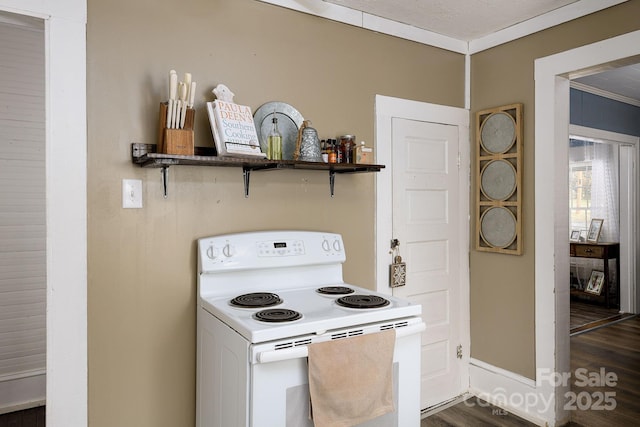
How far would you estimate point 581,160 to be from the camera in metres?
5.74

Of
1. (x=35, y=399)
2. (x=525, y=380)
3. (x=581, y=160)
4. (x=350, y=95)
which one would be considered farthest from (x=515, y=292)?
(x=581, y=160)

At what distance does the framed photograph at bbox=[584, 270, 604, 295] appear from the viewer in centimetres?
541

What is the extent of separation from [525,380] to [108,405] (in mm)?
2255

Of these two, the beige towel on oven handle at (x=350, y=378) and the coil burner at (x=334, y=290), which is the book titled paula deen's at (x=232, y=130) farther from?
the beige towel on oven handle at (x=350, y=378)

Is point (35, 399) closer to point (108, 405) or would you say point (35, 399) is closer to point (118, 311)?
point (108, 405)

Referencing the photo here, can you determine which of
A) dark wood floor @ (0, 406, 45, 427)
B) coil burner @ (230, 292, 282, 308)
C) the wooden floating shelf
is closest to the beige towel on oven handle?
coil burner @ (230, 292, 282, 308)

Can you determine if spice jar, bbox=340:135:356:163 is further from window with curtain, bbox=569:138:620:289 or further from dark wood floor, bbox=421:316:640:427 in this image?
window with curtain, bbox=569:138:620:289

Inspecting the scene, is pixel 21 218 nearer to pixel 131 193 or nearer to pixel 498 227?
pixel 131 193

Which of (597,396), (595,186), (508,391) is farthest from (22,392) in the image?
(595,186)

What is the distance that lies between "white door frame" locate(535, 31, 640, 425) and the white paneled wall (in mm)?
3017

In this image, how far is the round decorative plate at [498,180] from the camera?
2.66m

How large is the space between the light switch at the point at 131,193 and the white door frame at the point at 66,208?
15 cm

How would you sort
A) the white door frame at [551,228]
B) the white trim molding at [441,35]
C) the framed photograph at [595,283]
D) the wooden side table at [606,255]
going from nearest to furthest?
the white trim molding at [441,35] → the white door frame at [551,228] → the wooden side table at [606,255] → the framed photograph at [595,283]

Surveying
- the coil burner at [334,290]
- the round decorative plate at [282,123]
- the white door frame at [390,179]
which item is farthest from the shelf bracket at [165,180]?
the white door frame at [390,179]
